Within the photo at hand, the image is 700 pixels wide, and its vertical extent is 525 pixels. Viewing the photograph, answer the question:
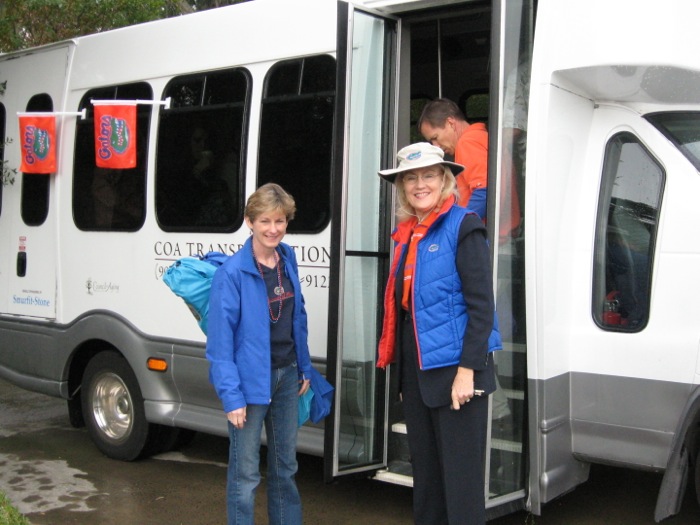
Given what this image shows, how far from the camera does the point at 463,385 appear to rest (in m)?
3.62

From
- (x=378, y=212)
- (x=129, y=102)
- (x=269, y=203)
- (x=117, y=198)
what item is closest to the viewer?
(x=269, y=203)

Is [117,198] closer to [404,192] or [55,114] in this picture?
[55,114]

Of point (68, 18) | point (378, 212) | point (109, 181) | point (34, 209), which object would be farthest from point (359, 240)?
point (68, 18)

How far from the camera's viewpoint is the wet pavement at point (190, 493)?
5117mm

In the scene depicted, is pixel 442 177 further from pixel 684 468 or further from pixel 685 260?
pixel 684 468

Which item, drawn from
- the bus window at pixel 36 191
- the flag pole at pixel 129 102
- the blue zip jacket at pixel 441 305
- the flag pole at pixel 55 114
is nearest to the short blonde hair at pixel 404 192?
the blue zip jacket at pixel 441 305

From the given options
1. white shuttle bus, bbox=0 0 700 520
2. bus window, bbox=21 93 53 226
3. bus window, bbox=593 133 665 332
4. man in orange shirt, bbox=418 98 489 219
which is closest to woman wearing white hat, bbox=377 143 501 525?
white shuttle bus, bbox=0 0 700 520

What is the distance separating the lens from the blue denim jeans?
4070mm

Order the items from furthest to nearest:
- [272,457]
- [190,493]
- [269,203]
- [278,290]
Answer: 1. [190,493]
2. [272,457]
3. [278,290]
4. [269,203]

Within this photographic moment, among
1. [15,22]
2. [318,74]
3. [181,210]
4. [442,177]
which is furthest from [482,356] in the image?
[15,22]

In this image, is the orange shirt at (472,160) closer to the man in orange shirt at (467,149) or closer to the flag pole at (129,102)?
the man in orange shirt at (467,149)

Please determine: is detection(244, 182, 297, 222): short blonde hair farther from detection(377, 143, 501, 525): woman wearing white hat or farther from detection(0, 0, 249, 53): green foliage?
detection(0, 0, 249, 53): green foliage

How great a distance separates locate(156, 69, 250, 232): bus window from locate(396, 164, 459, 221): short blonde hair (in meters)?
1.76

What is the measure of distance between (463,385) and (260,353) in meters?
0.94
